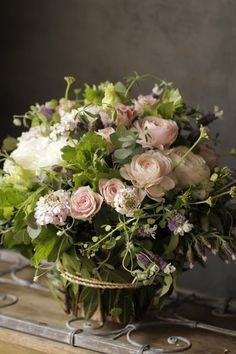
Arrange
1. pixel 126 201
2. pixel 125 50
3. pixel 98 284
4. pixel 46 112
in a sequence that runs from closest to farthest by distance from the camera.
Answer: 1. pixel 126 201
2. pixel 98 284
3. pixel 46 112
4. pixel 125 50

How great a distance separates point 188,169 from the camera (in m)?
1.27

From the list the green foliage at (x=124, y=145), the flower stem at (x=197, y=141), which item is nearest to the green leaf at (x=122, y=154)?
the green foliage at (x=124, y=145)

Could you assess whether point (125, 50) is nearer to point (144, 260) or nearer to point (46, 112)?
point (46, 112)

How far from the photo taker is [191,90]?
66.8 inches

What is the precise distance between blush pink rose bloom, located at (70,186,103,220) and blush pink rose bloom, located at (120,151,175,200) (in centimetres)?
7

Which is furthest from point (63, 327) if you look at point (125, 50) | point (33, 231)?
point (125, 50)

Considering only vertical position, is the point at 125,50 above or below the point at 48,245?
above

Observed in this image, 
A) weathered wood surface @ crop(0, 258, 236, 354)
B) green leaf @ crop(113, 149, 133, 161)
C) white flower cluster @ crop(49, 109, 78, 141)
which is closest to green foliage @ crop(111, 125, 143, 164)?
green leaf @ crop(113, 149, 133, 161)

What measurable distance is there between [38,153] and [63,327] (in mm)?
374

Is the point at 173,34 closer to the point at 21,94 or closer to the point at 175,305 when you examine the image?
the point at 21,94

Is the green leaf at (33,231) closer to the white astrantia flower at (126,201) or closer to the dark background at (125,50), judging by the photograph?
the white astrantia flower at (126,201)

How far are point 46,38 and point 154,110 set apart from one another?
0.67 m

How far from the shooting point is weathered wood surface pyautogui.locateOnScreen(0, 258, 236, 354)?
1306mm

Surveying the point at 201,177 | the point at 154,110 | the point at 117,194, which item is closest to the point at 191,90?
the point at 154,110
